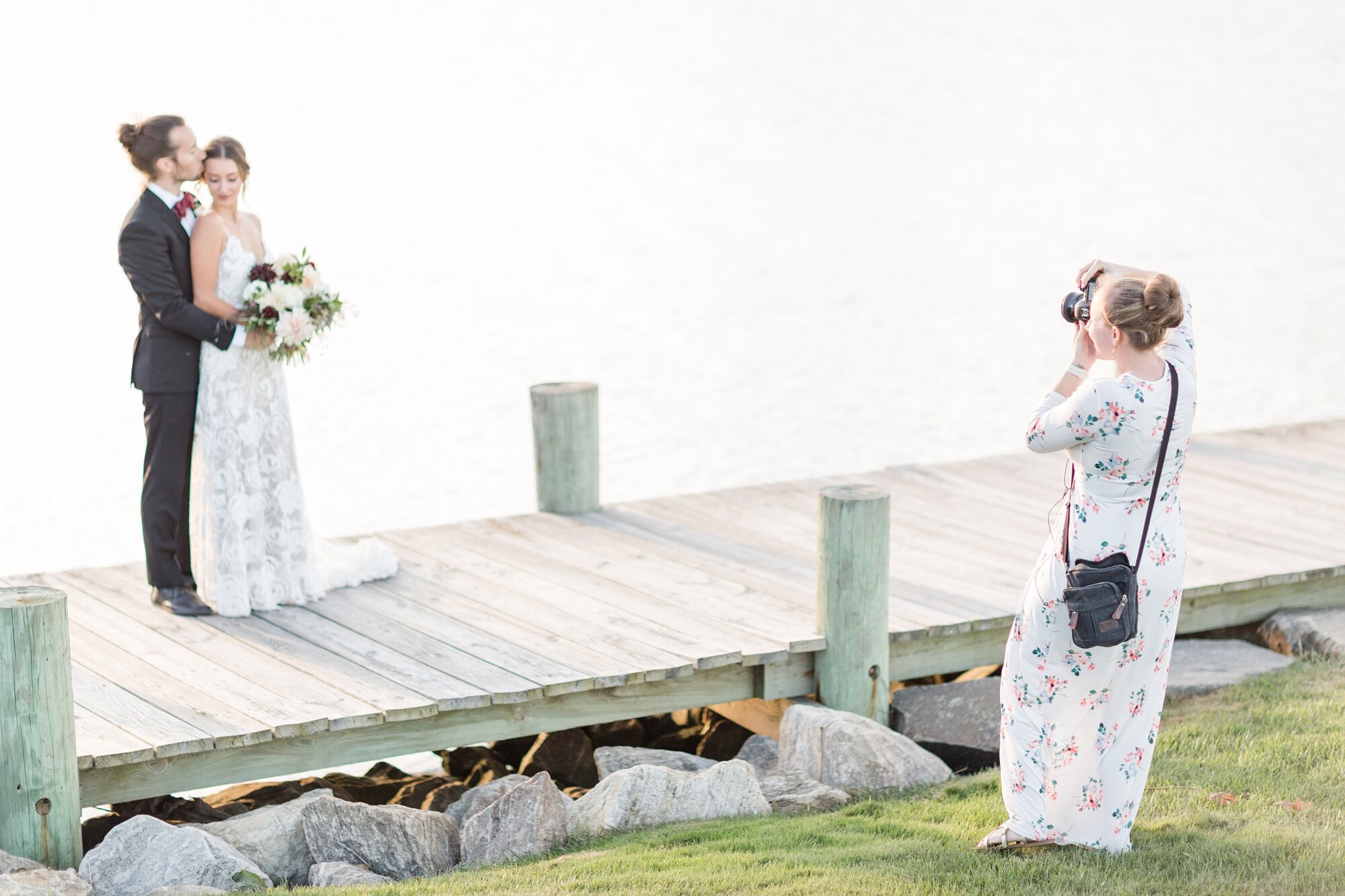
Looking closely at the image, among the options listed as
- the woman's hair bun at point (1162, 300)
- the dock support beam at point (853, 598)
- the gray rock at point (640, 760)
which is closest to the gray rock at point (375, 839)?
the gray rock at point (640, 760)

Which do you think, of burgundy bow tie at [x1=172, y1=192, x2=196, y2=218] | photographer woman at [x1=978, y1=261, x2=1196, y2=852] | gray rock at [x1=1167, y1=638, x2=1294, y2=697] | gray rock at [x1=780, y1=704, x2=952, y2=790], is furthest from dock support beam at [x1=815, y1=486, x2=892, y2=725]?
burgundy bow tie at [x1=172, y1=192, x2=196, y2=218]

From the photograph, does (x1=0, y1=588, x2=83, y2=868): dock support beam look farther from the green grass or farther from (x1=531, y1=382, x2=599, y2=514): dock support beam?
(x1=531, y1=382, x2=599, y2=514): dock support beam

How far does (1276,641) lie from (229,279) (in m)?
5.21

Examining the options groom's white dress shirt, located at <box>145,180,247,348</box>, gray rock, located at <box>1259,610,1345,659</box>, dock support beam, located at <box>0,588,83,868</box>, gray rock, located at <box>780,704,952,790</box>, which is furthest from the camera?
gray rock, located at <box>1259,610,1345,659</box>

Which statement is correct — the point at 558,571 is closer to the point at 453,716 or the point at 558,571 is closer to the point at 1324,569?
the point at 453,716

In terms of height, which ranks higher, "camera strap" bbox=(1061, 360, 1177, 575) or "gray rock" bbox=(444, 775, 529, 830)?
"camera strap" bbox=(1061, 360, 1177, 575)

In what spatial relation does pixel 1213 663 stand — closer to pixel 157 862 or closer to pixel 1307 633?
pixel 1307 633

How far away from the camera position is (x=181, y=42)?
32.5 metres

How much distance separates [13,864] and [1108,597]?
12.0 ft

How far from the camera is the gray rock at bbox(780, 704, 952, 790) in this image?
6625 mm

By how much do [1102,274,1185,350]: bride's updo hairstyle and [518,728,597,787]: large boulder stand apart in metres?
3.84

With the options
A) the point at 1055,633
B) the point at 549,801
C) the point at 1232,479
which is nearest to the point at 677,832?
the point at 549,801

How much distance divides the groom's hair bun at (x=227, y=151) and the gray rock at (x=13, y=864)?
116 inches

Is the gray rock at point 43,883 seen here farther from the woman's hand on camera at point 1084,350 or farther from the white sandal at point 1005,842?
the woman's hand on camera at point 1084,350
